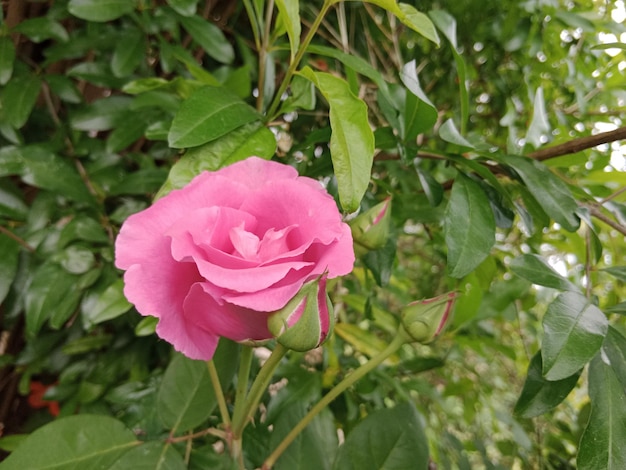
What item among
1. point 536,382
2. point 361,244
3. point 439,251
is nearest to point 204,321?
point 361,244

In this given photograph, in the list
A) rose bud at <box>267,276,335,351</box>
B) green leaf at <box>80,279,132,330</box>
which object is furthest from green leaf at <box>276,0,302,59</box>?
green leaf at <box>80,279,132,330</box>

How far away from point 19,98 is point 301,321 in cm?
58

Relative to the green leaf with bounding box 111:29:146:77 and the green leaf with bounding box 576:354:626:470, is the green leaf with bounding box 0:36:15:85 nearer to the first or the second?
the green leaf with bounding box 111:29:146:77

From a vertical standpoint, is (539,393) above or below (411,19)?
below

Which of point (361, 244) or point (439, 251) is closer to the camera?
point (361, 244)

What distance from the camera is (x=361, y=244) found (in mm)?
422

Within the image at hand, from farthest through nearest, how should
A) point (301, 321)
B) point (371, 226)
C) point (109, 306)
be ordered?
point (109, 306), point (371, 226), point (301, 321)

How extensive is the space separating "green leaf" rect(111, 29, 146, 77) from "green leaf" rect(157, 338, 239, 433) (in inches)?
16.4

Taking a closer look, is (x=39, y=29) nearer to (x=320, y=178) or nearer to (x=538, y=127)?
(x=320, y=178)

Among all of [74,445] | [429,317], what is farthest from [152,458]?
[429,317]

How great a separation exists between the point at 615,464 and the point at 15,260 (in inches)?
26.9

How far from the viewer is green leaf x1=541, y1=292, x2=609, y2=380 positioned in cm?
36

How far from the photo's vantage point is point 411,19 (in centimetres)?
41

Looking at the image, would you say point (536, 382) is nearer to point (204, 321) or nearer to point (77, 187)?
point (204, 321)
